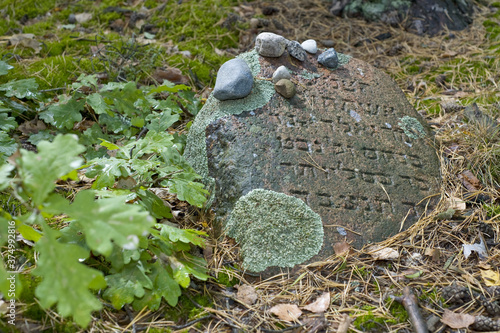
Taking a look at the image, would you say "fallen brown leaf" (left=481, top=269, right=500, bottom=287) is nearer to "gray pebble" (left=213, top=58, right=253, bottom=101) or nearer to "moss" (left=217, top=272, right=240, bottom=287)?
"moss" (left=217, top=272, right=240, bottom=287)

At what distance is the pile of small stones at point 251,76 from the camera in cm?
257

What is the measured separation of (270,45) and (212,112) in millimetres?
618

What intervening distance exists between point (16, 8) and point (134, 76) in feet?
7.12

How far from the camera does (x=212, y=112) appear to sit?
2.63 metres

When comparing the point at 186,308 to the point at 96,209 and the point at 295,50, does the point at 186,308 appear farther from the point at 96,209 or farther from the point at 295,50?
the point at 295,50

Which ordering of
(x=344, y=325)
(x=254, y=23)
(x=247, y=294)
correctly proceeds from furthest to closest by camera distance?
(x=254, y=23) < (x=247, y=294) < (x=344, y=325)

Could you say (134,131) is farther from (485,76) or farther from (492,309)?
(485,76)

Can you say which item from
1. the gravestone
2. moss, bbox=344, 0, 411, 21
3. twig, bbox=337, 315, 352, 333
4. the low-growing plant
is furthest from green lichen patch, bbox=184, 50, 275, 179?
moss, bbox=344, 0, 411, 21

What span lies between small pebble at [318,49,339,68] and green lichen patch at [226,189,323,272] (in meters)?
1.17

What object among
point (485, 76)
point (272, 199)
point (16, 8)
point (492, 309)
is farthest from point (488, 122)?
point (16, 8)

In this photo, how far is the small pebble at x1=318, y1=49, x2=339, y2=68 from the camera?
2934 mm

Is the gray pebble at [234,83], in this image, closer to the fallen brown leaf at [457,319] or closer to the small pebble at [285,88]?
the small pebble at [285,88]

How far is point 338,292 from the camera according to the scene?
6.58ft

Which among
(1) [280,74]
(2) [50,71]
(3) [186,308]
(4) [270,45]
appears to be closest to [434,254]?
(3) [186,308]
